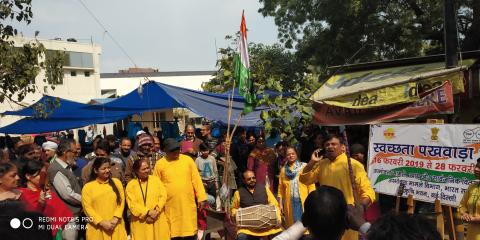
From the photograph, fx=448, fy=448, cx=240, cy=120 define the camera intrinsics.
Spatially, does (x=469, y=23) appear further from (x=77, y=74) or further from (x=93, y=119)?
(x=77, y=74)

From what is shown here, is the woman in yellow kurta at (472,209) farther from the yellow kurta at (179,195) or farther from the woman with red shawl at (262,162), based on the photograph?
the woman with red shawl at (262,162)

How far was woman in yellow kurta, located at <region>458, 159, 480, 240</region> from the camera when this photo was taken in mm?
4176

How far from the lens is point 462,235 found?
5066 millimetres

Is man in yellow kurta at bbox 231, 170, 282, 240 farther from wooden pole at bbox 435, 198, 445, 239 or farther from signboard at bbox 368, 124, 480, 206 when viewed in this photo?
wooden pole at bbox 435, 198, 445, 239

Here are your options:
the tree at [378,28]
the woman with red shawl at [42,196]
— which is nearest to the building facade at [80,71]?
the tree at [378,28]

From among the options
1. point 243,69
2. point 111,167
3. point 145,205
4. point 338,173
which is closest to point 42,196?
point 145,205

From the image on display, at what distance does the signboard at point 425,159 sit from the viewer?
15.7 ft

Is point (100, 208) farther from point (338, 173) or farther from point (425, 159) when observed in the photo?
point (425, 159)

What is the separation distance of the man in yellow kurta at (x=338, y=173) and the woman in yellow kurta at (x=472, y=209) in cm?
91

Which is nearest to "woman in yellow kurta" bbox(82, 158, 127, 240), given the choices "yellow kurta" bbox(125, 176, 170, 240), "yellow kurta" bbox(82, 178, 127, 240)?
"yellow kurta" bbox(82, 178, 127, 240)

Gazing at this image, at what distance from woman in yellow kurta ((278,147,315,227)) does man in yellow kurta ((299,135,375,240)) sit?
0.38 m

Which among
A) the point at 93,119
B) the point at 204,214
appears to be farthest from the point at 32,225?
the point at 93,119

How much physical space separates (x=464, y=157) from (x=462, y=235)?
951mm

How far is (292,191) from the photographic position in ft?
16.6
